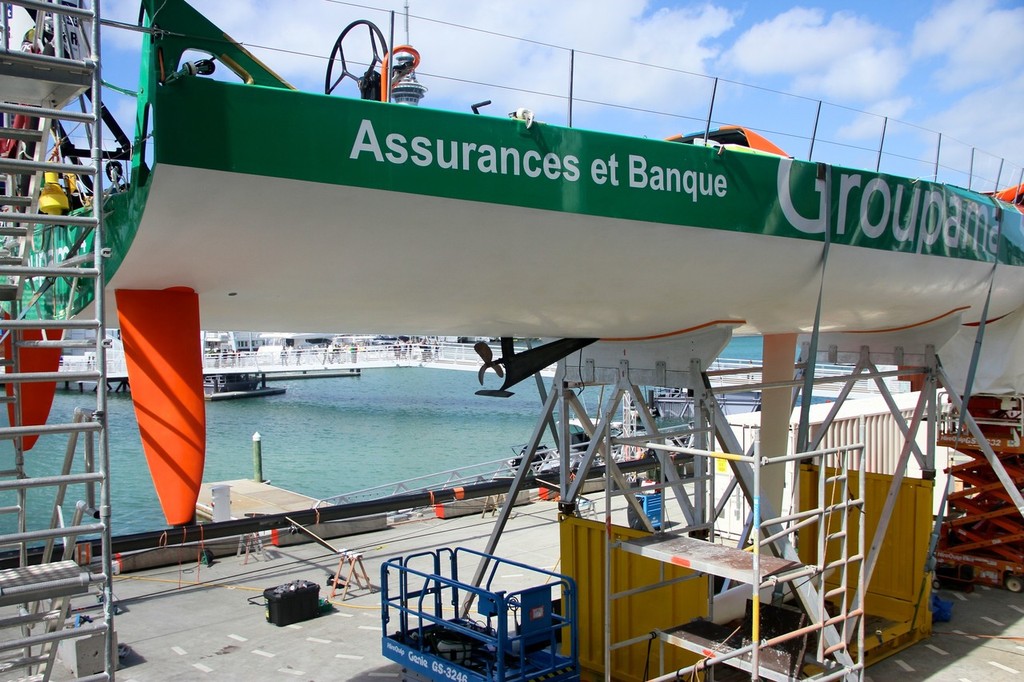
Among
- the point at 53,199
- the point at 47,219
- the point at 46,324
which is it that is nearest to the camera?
the point at 47,219

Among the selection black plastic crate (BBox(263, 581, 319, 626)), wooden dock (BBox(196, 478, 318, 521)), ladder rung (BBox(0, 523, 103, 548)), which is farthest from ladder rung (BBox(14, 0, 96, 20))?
wooden dock (BBox(196, 478, 318, 521))

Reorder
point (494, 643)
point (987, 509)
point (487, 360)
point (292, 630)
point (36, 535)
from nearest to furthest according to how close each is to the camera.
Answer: point (36, 535) → point (494, 643) → point (487, 360) → point (292, 630) → point (987, 509)

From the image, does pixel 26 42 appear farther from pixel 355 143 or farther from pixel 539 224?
pixel 539 224

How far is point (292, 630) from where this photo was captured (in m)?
9.76

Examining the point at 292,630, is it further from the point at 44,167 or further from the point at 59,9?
the point at 59,9

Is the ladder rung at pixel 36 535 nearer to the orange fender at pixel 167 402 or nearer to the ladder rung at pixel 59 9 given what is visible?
the orange fender at pixel 167 402

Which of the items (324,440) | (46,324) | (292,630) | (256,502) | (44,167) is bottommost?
(324,440)

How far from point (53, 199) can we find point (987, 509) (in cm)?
1217

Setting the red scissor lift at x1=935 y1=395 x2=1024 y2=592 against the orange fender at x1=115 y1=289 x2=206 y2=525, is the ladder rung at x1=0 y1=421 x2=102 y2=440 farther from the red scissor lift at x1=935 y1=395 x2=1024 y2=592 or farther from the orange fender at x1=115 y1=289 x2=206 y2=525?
the red scissor lift at x1=935 y1=395 x2=1024 y2=592

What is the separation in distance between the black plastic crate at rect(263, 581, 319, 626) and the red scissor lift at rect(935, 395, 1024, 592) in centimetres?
885

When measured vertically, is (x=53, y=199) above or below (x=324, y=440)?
above

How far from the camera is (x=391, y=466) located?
3225 centimetres

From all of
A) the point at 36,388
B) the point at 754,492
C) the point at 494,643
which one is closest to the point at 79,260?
the point at 36,388

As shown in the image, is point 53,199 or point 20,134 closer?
point 20,134
